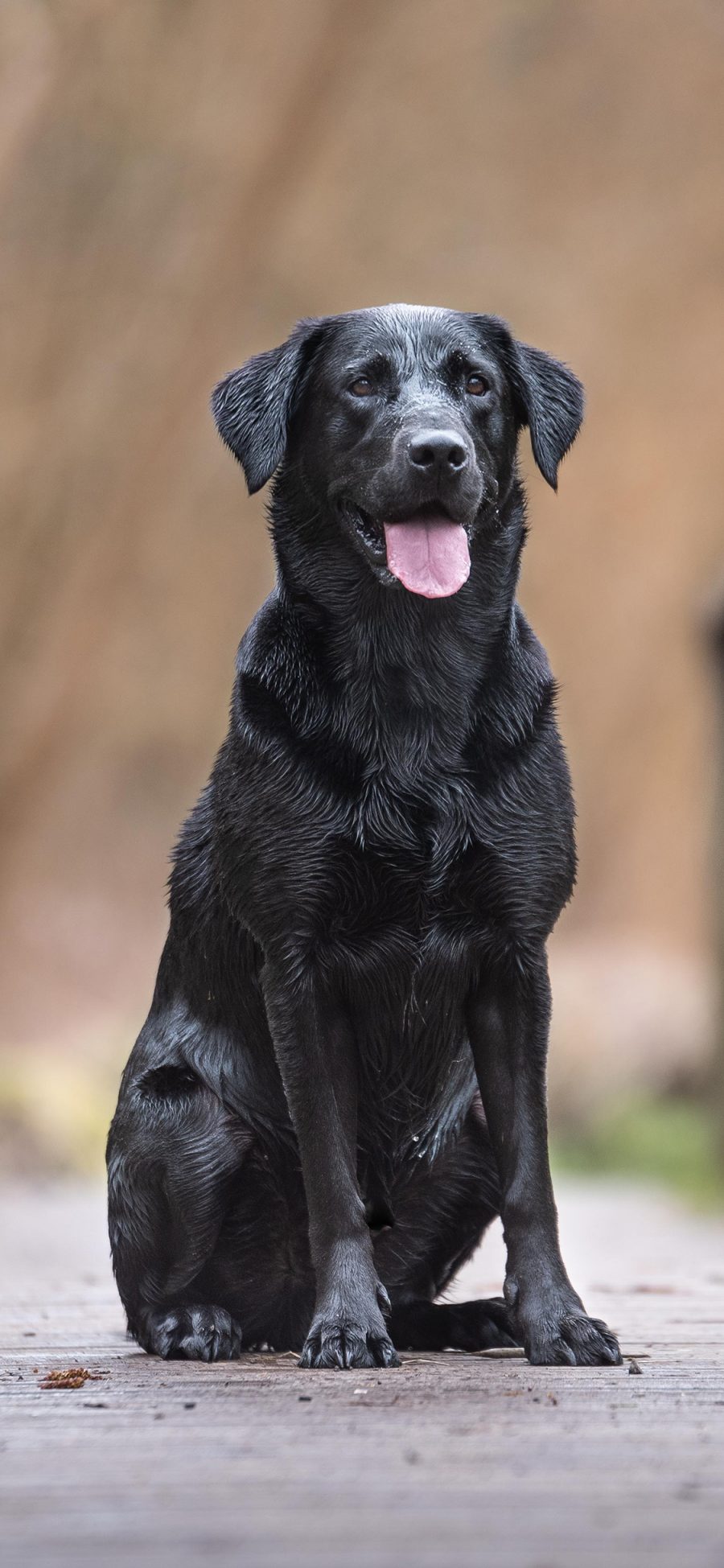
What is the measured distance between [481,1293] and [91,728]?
9.11 meters

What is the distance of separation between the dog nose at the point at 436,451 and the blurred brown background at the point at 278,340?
25.7 ft

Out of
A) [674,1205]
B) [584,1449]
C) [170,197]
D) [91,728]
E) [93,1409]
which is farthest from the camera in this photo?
[91,728]

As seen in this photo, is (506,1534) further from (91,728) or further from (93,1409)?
(91,728)

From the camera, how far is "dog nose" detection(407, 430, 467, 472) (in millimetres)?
2551

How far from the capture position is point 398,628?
2.77 metres

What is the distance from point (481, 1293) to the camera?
11.6ft

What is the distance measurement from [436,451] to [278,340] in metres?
10.3

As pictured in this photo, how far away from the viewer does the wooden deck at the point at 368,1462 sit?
1.36 meters

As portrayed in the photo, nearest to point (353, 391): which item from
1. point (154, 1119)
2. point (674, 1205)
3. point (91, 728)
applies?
point (154, 1119)

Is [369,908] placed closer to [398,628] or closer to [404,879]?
[404,879]

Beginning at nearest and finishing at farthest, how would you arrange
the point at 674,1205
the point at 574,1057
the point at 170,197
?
the point at 674,1205
the point at 170,197
the point at 574,1057

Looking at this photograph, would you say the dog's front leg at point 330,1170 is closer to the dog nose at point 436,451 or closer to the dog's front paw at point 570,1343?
the dog's front paw at point 570,1343

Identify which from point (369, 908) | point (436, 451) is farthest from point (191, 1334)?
point (436, 451)

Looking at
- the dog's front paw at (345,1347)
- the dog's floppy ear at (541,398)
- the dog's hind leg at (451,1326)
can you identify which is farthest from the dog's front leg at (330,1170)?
the dog's floppy ear at (541,398)
